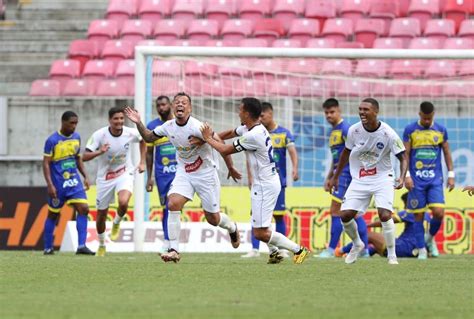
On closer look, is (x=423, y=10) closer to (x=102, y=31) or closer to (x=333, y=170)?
(x=102, y=31)

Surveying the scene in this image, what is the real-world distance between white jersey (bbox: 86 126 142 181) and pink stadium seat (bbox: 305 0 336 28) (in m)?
10.00

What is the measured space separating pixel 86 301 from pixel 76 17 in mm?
19909

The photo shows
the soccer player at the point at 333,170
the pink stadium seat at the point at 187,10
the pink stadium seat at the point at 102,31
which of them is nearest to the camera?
the soccer player at the point at 333,170

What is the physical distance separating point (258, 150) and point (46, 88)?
38.4 feet

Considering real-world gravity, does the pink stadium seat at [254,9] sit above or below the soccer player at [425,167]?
above

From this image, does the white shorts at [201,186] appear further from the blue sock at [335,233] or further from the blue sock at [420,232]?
the blue sock at [420,232]

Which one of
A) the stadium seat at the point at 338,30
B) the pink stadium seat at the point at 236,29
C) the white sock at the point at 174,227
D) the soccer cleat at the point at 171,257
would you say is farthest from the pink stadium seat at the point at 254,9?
the soccer cleat at the point at 171,257

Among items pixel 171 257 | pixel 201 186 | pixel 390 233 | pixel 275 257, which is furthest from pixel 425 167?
pixel 171 257

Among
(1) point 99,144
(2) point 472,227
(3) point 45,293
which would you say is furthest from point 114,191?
(3) point 45,293

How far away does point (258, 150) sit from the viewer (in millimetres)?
14531

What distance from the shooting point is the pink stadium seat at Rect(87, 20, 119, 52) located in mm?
27625

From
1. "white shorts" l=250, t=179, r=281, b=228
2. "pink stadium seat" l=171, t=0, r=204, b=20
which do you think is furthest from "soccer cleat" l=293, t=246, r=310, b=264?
"pink stadium seat" l=171, t=0, r=204, b=20

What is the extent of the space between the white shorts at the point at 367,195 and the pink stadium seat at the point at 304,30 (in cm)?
1158

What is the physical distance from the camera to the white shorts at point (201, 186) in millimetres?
15258
